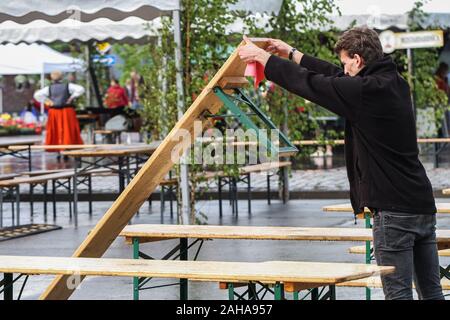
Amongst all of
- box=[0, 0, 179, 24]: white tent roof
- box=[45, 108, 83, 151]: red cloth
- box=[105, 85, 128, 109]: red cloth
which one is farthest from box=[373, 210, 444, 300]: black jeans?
box=[105, 85, 128, 109]: red cloth

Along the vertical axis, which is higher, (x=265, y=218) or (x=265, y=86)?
(x=265, y=86)

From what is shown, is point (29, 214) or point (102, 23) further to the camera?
point (102, 23)

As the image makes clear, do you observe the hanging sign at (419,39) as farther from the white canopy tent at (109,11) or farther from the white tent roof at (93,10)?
the white canopy tent at (109,11)

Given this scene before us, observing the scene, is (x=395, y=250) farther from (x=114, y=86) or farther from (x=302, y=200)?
(x=114, y=86)

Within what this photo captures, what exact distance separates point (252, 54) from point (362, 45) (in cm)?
65

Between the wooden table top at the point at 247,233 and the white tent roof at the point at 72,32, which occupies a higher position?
the white tent roof at the point at 72,32

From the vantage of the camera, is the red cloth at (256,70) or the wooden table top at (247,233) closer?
the red cloth at (256,70)

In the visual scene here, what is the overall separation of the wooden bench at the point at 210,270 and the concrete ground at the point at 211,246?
2.68 meters

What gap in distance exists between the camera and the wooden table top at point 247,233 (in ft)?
24.6

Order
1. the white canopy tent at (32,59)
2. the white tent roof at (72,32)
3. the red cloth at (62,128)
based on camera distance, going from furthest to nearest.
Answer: the white canopy tent at (32,59) < the red cloth at (62,128) < the white tent roof at (72,32)

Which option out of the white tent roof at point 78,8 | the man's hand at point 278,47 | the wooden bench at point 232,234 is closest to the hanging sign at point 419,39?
the white tent roof at point 78,8

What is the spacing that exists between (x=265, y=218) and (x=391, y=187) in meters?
9.47
